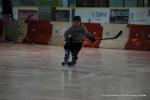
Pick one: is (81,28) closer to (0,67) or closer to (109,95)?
(0,67)

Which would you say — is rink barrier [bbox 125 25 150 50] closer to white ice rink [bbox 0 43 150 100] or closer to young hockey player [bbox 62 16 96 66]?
white ice rink [bbox 0 43 150 100]

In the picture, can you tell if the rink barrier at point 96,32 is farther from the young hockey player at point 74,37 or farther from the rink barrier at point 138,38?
the young hockey player at point 74,37

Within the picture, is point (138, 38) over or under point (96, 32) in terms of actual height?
under

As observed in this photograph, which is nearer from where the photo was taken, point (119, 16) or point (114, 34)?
point (114, 34)

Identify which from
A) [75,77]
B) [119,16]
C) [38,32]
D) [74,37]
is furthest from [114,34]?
[75,77]

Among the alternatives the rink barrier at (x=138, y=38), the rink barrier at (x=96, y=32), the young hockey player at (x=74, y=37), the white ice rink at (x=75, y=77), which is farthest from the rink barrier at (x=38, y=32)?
the young hockey player at (x=74, y=37)

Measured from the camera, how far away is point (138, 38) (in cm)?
2427

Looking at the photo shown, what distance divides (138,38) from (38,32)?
5803 millimetres

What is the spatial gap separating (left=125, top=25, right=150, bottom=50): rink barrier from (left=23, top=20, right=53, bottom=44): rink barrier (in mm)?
4628

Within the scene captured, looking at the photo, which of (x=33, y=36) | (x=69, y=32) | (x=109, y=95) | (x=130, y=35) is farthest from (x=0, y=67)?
(x=33, y=36)

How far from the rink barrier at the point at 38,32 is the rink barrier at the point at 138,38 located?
4628 mm

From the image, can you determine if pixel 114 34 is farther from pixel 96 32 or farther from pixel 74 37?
pixel 74 37

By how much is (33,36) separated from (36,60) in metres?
9.48

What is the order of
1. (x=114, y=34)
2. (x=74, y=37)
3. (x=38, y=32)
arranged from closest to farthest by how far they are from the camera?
(x=74, y=37) → (x=114, y=34) → (x=38, y=32)
